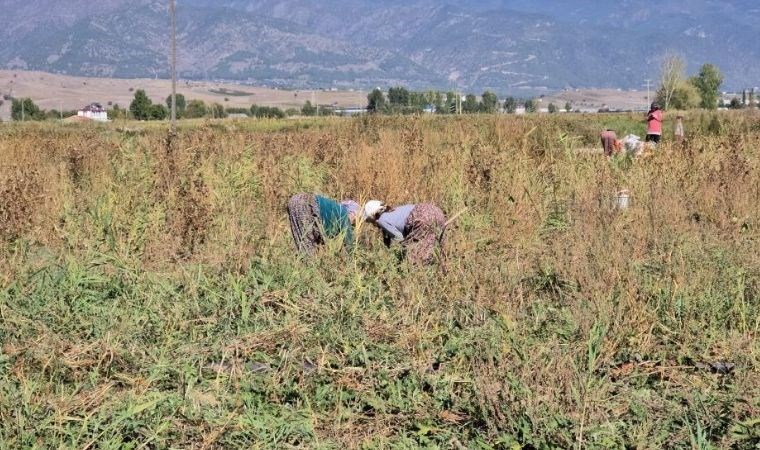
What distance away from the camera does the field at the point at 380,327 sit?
3.52m

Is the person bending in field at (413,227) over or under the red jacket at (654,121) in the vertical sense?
under

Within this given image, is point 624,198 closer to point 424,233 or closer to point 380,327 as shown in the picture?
point 424,233

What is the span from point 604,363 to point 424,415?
1034 mm

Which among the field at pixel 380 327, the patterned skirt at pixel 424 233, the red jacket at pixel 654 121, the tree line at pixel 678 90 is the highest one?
the tree line at pixel 678 90

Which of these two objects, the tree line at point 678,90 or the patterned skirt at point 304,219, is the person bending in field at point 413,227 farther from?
the tree line at point 678,90

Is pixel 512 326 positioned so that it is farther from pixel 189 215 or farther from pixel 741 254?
pixel 189 215

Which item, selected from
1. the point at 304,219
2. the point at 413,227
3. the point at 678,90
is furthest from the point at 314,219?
the point at 678,90

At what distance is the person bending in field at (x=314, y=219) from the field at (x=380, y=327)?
0.16 meters

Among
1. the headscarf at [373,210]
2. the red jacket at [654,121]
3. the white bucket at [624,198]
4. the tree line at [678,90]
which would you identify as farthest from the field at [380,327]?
the tree line at [678,90]

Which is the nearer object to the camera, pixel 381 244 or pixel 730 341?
pixel 730 341

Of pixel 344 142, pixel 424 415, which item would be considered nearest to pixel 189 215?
pixel 424 415

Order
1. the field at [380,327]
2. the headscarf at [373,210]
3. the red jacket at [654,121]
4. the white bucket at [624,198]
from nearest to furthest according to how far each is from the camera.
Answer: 1. the field at [380,327]
2. the headscarf at [373,210]
3. the white bucket at [624,198]
4. the red jacket at [654,121]

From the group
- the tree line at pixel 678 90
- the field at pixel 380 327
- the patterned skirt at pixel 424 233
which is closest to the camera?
the field at pixel 380 327

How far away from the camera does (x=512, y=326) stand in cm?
435
